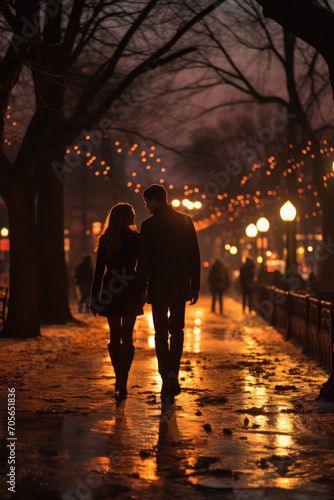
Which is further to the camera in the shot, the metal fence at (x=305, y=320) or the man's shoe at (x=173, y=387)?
the metal fence at (x=305, y=320)

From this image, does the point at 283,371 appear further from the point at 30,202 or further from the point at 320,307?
the point at 30,202

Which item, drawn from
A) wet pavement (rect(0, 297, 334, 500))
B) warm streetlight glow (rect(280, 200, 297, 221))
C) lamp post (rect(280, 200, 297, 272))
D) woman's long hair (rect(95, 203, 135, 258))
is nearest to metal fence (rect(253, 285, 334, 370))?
wet pavement (rect(0, 297, 334, 500))

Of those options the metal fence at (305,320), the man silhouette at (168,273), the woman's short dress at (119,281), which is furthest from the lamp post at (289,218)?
the man silhouette at (168,273)

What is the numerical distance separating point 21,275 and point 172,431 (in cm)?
1121

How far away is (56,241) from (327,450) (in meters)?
16.2

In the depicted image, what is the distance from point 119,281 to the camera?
29.5ft

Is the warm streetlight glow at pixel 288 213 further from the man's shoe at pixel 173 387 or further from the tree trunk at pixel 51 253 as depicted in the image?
the man's shoe at pixel 173 387

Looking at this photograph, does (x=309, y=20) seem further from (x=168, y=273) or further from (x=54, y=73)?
(x=54, y=73)

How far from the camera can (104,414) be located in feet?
26.7

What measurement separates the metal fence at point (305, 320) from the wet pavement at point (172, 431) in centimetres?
33

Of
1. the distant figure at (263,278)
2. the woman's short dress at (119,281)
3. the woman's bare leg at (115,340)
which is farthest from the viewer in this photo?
the distant figure at (263,278)

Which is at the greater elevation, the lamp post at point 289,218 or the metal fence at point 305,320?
the lamp post at point 289,218

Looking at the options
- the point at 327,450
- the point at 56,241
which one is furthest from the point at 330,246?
the point at 327,450

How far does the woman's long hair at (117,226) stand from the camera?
354 inches
